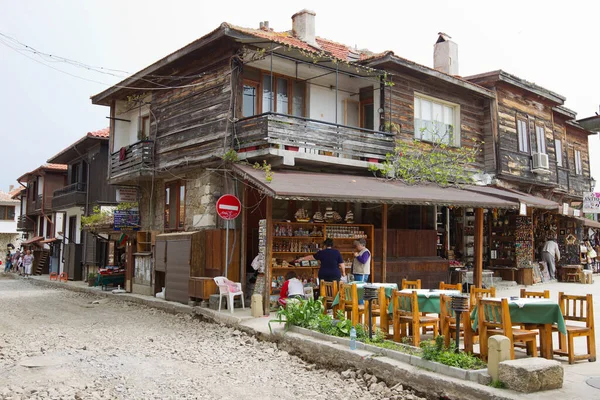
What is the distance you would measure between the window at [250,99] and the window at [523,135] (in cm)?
1086

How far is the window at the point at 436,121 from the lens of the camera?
17797mm

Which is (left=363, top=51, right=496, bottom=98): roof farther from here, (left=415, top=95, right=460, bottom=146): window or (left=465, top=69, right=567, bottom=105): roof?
(left=415, top=95, right=460, bottom=146): window

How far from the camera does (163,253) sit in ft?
52.1

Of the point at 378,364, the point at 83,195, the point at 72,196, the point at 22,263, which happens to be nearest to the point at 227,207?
the point at 378,364

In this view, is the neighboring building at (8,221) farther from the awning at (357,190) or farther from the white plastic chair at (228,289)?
the awning at (357,190)

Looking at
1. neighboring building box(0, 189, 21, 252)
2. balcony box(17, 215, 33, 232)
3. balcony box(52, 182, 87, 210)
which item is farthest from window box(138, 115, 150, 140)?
neighboring building box(0, 189, 21, 252)

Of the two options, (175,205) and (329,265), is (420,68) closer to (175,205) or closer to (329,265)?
(329,265)

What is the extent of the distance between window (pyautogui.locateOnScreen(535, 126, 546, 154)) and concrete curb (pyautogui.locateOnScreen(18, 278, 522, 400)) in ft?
51.2

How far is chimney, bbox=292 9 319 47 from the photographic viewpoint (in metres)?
17.3

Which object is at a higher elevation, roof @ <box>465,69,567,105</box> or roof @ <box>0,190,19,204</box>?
roof @ <box>465,69,567,105</box>

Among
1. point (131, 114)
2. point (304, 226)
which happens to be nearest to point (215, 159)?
point (304, 226)

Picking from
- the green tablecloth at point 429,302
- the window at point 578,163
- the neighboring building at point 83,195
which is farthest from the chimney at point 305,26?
the window at point 578,163

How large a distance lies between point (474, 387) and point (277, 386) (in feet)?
8.90

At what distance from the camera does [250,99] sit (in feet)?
50.6
